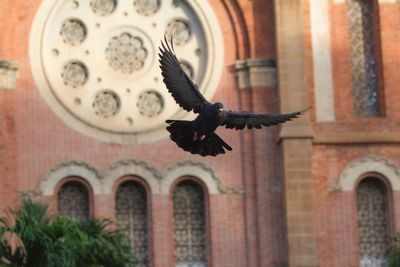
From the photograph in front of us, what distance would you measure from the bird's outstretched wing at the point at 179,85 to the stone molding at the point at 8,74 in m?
19.0

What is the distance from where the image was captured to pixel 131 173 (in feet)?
113

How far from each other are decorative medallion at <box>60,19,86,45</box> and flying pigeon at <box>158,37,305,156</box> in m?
20.0

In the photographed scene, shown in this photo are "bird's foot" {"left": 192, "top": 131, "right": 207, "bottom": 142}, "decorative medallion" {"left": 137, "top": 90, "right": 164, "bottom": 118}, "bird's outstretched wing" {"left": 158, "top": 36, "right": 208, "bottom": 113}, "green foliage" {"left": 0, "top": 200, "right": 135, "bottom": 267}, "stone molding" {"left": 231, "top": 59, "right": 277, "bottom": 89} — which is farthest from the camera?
"decorative medallion" {"left": 137, "top": 90, "right": 164, "bottom": 118}

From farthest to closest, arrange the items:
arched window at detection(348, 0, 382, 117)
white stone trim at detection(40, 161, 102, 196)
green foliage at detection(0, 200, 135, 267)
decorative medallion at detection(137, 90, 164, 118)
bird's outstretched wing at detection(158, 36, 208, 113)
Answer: arched window at detection(348, 0, 382, 117) < decorative medallion at detection(137, 90, 164, 118) < white stone trim at detection(40, 161, 102, 196) < green foliage at detection(0, 200, 135, 267) < bird's outstretched wing at detection(158, 36, 208, 113)

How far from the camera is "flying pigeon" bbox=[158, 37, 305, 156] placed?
14.8 metres

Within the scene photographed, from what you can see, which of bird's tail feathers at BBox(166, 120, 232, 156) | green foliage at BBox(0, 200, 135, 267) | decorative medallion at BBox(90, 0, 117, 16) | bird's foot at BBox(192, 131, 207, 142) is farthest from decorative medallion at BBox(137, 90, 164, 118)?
bird's foot at BBox(192, 131, 207, 142)

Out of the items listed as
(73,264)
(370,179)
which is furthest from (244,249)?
(73,264)

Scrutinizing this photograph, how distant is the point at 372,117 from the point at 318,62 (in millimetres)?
1774

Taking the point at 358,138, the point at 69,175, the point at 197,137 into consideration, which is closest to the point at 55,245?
the point at 69,175

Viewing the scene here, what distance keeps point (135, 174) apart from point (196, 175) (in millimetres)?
1378

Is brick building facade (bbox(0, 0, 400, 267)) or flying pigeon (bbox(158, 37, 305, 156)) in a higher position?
brick building facade (bbox(0, 0, 400, 267))

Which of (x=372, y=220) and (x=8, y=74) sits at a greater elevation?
(x=8, y=74)

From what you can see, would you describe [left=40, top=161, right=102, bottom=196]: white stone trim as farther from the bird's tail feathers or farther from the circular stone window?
the bird's tail feathers

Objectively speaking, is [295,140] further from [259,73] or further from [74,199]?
[74,199]
